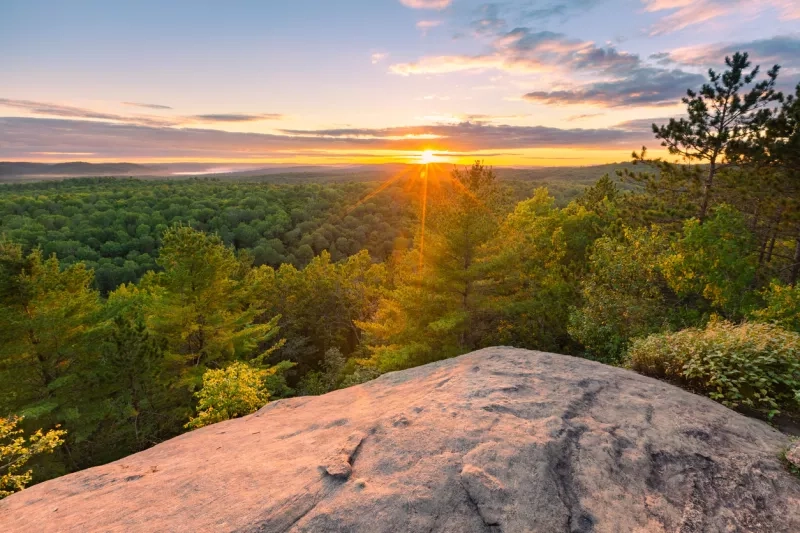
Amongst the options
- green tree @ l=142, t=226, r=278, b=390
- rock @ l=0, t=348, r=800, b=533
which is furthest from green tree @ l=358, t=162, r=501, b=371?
rock @ l=0, t=348, r=800, b=533

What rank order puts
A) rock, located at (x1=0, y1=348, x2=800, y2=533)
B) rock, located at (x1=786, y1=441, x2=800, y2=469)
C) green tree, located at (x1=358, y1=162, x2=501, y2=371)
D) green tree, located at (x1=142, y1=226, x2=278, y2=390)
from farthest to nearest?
green tree, located at (x1=142, y1=226, x2=278, y2=390)
green tree, located at (x1=358, y1=162, x2=501, y2=371)
rock, located at (x1=786, y1=441, x2=800, y2=469)
rock, located at (x1=0, y1=348, x2=800, y2=533)

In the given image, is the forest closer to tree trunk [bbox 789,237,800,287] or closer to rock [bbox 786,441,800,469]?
tree trunk [bbox 789,237,800,287]

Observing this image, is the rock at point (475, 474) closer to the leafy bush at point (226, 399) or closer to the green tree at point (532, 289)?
the leafy bush at point (226, 399)

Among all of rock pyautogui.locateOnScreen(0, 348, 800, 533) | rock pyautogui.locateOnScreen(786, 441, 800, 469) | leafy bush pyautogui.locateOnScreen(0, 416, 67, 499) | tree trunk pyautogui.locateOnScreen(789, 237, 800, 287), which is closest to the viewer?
rock pyautogui.locateOnScreen(0, 348, 800, 533)

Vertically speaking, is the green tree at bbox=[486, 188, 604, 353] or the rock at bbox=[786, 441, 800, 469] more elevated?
the rock at bbox=[786, 441, 800, 469]

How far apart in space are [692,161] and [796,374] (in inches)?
532

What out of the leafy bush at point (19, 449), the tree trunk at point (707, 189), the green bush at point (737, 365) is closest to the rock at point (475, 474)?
the green bush at point (737, 365)

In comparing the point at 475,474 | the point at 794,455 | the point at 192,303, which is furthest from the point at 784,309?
the point at 192,303

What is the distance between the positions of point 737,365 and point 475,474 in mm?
6820

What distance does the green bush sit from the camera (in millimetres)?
7605

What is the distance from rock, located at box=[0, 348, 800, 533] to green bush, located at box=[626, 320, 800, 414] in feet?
2.77

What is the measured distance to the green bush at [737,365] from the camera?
25.0 ft

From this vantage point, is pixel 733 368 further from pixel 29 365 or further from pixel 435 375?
pixel 29 365

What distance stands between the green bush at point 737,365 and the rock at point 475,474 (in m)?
0.85
